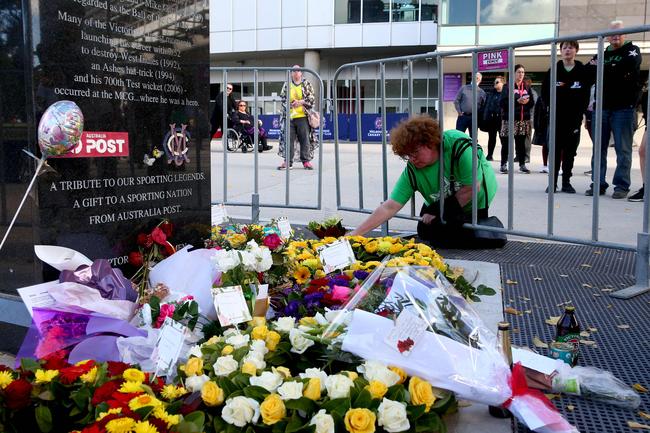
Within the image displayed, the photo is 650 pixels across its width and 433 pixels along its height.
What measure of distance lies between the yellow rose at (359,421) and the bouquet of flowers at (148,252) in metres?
1.80

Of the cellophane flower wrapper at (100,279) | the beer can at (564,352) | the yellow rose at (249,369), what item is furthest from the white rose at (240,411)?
the beer can at (564,352)

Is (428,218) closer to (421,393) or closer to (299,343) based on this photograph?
(299,343)

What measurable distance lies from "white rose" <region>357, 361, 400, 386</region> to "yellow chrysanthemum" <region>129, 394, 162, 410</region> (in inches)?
22.9

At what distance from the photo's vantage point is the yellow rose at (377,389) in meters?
1.73

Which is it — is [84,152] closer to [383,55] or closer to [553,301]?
[553,301]

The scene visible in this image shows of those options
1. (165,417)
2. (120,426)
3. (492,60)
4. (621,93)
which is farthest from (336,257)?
(621,93)

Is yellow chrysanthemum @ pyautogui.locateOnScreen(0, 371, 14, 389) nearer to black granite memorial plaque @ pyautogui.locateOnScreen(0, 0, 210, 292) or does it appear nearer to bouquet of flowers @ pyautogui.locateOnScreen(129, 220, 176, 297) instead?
black granite memorial plaque @ pyautogui.locateOnScreen(0, 0, 210, 292)

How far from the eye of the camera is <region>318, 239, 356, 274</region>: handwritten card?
3.27 m

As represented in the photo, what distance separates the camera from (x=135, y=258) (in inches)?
126

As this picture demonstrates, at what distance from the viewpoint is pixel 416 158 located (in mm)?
4504

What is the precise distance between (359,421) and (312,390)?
7.3 inches

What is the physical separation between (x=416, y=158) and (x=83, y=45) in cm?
243

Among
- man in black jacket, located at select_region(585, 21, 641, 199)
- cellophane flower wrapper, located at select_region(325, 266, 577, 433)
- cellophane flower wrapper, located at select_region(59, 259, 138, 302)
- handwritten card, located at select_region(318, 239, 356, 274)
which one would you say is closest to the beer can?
cellophane flower wrapper, located at select_region(325, 266, 577, 433)

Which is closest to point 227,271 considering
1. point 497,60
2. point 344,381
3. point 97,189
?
point 97,189
